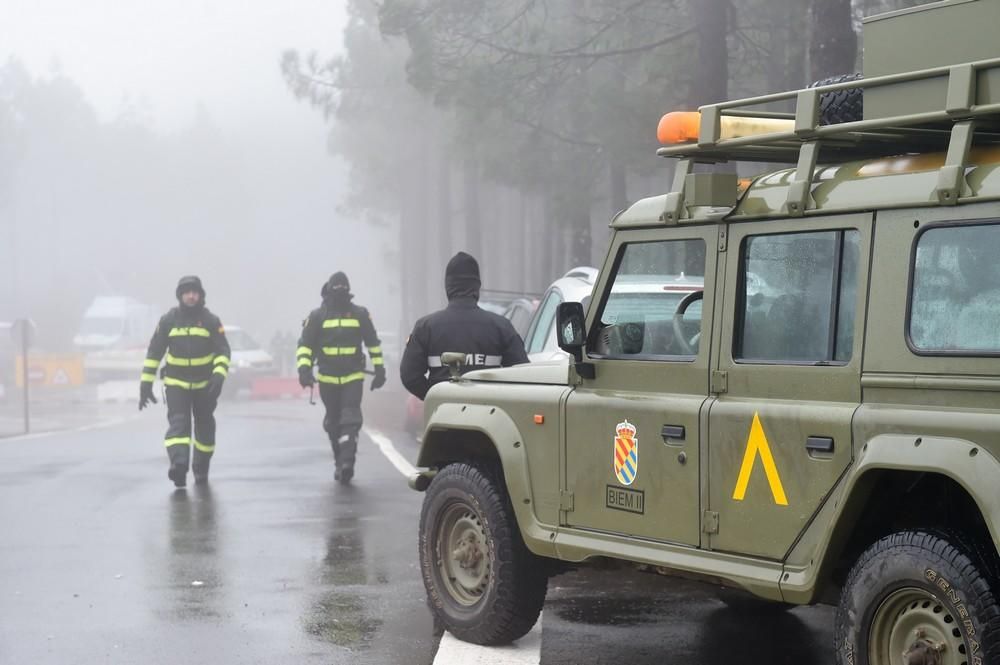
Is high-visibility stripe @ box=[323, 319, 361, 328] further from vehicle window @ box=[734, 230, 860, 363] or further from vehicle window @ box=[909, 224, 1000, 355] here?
vehicle window @ box=[909, 224, 1000, 355]

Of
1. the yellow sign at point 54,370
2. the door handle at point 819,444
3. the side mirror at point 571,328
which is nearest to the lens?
the door handle at point 819,444

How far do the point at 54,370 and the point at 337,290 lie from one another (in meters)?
28.3

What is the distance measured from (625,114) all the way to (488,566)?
18622 mm

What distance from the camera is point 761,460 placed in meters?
5.85

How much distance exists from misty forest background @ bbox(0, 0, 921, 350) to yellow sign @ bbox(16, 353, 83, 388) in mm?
9442

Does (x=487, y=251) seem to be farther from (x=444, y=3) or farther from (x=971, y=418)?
(x=971, y=418)

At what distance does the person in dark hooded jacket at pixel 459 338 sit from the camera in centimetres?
945

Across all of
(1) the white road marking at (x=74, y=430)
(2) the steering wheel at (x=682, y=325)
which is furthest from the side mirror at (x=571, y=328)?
(1) the white road marking at (x=74, y=430)

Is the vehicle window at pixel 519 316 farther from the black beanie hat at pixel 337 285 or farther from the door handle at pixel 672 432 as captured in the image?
the door handle at pixel 672 432

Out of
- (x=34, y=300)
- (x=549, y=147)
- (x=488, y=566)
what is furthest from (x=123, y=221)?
(x=488, y=566)

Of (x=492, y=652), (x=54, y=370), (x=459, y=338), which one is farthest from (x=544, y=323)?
(x=54, y=370)

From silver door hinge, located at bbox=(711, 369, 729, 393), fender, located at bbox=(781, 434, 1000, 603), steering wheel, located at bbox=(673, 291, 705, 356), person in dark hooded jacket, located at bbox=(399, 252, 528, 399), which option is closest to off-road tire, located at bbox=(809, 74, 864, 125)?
steering wheel, located at bbox=(673, 291, 705, 356)

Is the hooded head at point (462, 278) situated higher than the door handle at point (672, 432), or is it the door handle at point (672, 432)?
the hooded head at point (462, 278)

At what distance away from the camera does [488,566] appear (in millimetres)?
7465
